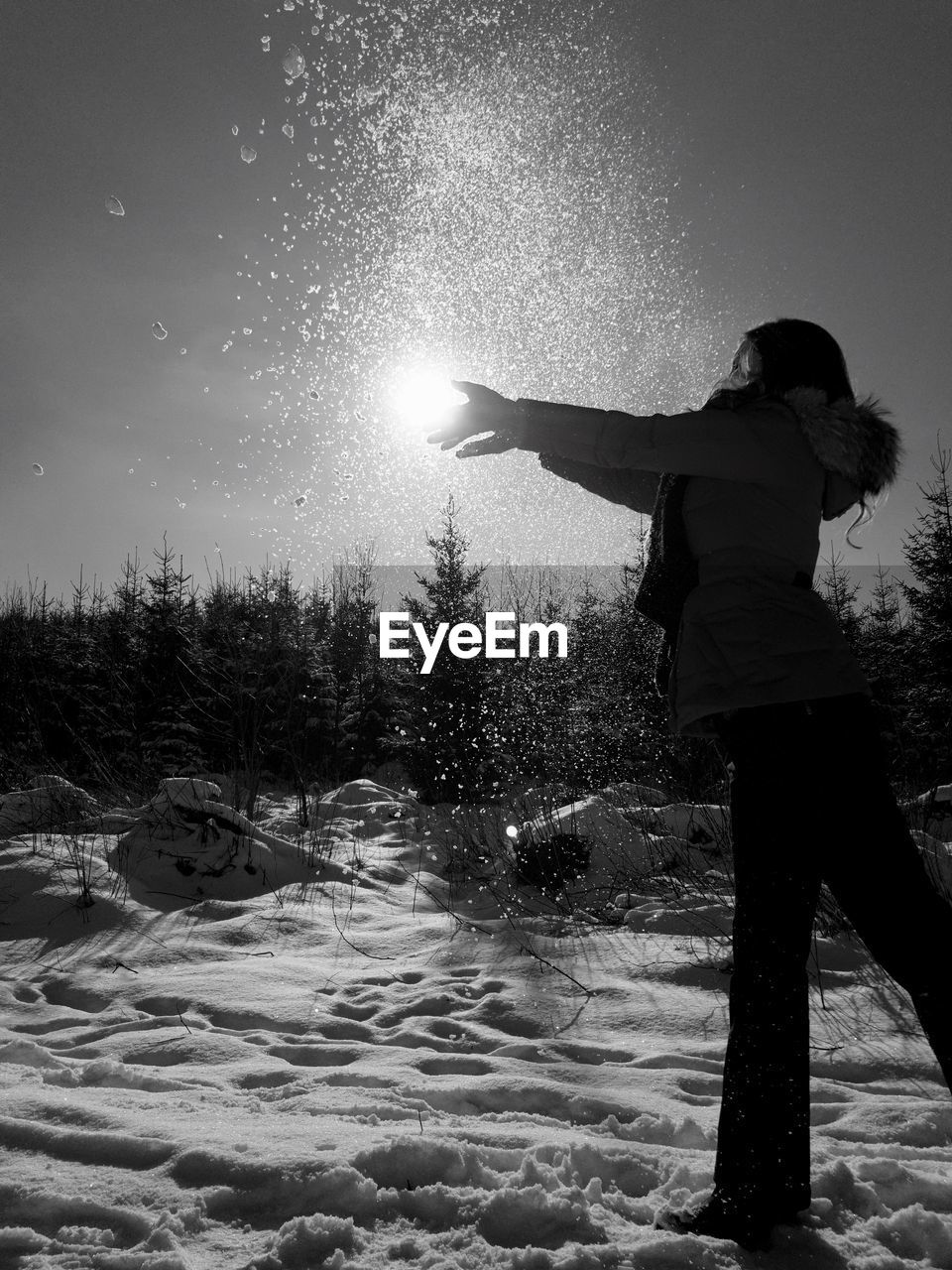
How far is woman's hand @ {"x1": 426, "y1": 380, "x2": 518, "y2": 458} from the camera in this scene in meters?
1.73

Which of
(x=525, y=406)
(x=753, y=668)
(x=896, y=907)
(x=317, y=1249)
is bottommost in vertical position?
(x=317, y=1249)

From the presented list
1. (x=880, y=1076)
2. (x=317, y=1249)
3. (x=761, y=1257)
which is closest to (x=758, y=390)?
(x=761, y=1257)

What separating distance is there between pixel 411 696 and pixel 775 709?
13449 mm

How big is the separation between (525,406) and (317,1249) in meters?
1.67

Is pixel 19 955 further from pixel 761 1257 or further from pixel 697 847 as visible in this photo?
pixel 697 847

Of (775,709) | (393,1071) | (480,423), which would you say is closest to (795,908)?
(775,709)

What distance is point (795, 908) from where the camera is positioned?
139cm

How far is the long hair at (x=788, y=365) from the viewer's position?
1587 mm

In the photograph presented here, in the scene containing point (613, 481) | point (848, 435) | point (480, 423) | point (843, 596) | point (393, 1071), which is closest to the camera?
point (848, 435)

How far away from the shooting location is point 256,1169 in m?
1.56

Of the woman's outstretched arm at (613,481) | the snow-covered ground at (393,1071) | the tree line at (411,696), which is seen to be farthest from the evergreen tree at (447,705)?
the woman's outstretched arm at (613,481)

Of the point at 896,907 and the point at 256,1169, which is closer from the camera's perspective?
the point at 896,907

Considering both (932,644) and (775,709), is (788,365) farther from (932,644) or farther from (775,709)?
(932,644)

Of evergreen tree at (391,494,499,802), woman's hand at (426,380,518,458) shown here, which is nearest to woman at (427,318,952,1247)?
woman's hand at (426,380,518,458)
